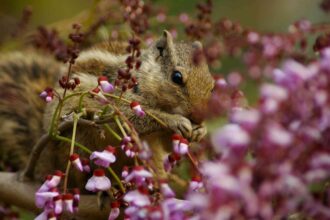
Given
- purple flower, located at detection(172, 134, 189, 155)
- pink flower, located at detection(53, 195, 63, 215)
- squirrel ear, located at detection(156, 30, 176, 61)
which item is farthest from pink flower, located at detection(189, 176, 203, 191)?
squirrel ear, located at detection(156, 30, 176, 61)

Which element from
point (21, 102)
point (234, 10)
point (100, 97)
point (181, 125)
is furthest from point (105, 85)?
point (234, 10)

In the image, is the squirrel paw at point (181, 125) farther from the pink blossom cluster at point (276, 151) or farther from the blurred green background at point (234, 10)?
the blurred green background at point (234, 10)

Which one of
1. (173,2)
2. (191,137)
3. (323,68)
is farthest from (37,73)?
(323,68)

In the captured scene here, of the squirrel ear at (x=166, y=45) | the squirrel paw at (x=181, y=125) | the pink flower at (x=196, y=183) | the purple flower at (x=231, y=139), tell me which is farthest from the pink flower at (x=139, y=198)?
the squirrel ear at (x=166, y=45)

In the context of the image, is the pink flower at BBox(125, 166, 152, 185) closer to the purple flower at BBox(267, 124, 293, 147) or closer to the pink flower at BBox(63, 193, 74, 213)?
the pink flower at BBox(63, 193, 74, 213)

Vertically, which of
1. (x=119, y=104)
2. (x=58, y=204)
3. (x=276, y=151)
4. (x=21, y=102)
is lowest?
(x=276, y=151)

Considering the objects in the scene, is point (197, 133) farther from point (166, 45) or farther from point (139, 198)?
point (139, 198)

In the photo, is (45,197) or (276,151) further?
(45,197)

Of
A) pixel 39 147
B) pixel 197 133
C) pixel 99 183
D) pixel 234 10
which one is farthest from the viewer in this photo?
→ pixel 234 10
